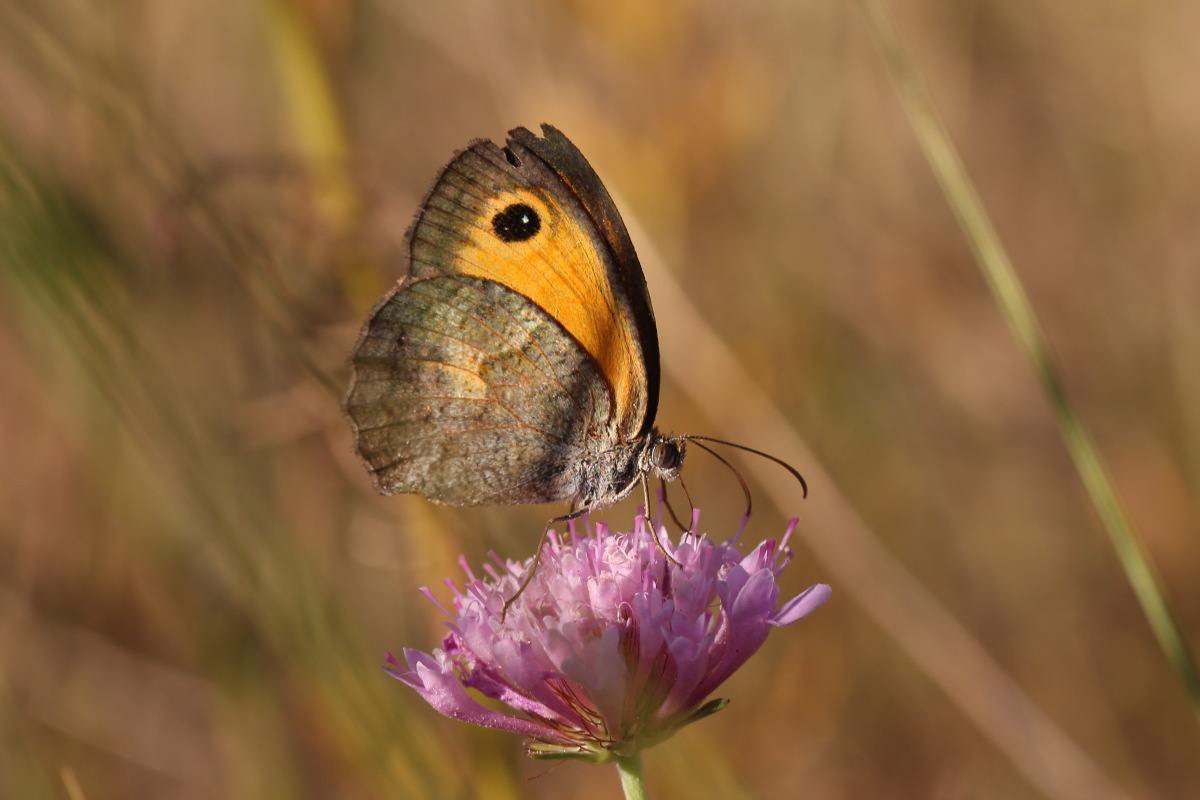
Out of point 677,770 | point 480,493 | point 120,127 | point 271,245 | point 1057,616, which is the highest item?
point 120,127

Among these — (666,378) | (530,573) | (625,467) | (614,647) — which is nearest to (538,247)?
(625,467)

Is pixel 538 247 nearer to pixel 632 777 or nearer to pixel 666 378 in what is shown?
pixel 632 777

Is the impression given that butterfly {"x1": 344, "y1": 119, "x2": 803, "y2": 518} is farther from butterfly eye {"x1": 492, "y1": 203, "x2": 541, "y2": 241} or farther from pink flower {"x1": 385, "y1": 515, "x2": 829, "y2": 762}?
pink flower {"x1": 385, "y1": 515, "x2": 829, "y2": 762}

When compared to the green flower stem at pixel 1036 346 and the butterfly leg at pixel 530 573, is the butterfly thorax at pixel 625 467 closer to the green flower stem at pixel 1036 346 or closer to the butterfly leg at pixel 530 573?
the butterfly leg at pixel 530 573

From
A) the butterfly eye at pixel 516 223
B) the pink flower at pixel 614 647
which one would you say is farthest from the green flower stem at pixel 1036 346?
the butterfly eye at pixel 516 223

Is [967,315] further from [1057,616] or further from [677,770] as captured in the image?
[677,770]

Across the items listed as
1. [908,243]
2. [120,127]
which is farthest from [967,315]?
[120,127]
